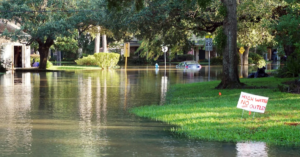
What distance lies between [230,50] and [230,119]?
938 centimetres

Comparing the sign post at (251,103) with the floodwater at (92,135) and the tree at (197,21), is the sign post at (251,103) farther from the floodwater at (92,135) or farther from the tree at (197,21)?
the tree at (197,21)

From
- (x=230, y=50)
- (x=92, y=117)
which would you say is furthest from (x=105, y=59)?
(x=92, y=117)

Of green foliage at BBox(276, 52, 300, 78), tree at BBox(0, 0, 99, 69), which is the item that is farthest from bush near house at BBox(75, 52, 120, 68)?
green foliage at BBox(276, 52, 300, 78)

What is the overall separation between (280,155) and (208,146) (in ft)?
4.66

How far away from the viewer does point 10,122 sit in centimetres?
1266

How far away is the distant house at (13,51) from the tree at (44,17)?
305cm

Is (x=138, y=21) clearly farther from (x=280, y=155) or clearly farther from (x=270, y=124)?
(x=280, y=155)

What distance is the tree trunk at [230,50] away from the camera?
2116cm

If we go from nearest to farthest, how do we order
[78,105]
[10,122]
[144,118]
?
[10,122], [144,118], [78,105]

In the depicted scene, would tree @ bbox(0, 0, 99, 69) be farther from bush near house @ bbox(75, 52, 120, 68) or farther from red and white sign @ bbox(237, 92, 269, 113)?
red and white sign @ bbox(237, 92, 269, 113)

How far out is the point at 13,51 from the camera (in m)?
51.2

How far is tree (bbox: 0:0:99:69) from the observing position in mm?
45281

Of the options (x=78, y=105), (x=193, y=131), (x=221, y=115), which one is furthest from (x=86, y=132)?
(x=78, y=105)

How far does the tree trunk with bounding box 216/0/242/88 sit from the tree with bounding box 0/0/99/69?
86.6ft
